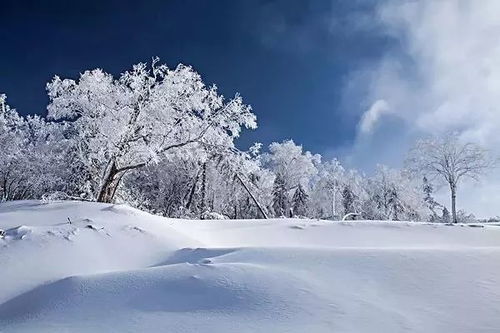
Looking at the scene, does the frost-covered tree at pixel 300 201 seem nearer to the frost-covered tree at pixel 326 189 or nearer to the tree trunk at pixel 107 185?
the frost-covered tree at pixel 326 189

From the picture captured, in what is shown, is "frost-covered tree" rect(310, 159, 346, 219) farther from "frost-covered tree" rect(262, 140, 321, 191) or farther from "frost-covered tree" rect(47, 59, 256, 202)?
"frost-covered tree" rect(47, 59, 256, 202)

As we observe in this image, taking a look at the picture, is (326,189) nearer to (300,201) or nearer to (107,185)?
(300,201)

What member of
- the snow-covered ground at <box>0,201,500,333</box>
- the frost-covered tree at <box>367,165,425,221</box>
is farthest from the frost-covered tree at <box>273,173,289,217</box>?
the snow-covered ground at <box>0,201,500,333</box>

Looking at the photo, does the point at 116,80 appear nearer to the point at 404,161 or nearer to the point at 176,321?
the point at 176,321

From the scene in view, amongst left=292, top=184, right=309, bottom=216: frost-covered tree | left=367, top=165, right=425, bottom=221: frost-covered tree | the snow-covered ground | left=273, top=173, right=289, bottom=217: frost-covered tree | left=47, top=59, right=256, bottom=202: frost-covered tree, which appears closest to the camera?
the snow-covered ground

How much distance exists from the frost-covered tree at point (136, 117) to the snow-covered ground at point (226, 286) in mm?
7553

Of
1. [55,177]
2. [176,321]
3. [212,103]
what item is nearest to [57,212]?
[176,321]

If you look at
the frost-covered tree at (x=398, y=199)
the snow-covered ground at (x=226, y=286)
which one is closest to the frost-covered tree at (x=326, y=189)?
the frost-covered tree at (x=398, y=199)

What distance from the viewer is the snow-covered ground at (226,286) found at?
384 cm

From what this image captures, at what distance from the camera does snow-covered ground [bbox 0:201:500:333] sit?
151 inches

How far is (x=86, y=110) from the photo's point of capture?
51.4 ft

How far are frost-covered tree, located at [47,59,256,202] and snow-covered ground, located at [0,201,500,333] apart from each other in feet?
24.8

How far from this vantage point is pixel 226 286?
4598mm

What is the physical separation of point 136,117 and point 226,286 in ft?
39.9
